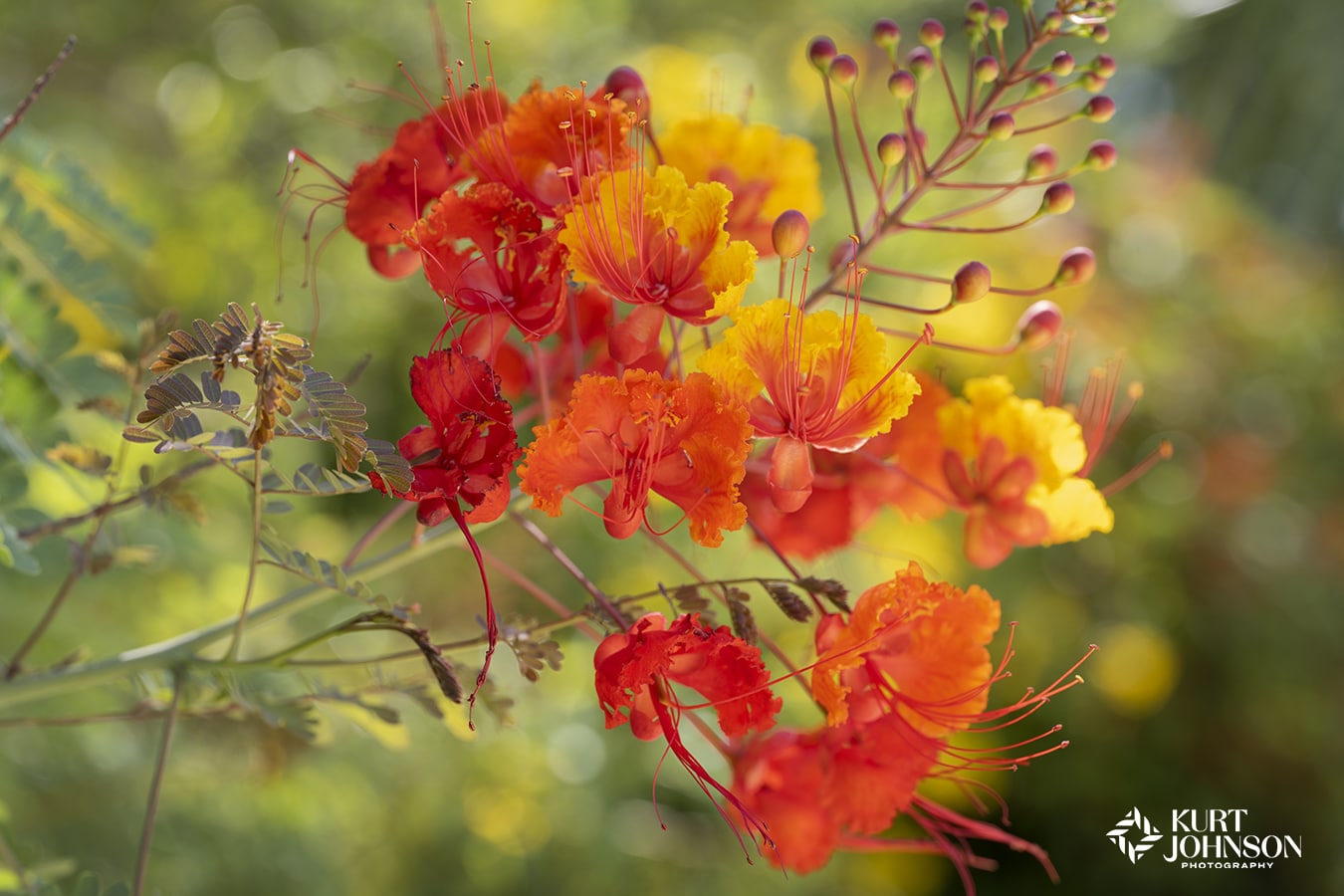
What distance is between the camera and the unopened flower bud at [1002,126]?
33.2 inches

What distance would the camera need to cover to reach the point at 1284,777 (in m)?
3.70

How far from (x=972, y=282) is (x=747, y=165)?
298mm

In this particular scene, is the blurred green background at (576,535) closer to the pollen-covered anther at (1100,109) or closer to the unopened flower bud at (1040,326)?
the unopened flower bud at (1040,326)

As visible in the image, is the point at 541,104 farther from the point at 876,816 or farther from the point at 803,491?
the point at 876,816

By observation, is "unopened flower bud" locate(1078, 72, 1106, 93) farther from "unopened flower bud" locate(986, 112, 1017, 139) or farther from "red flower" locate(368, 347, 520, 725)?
"red flower" locate(368, 347, 520, 725)

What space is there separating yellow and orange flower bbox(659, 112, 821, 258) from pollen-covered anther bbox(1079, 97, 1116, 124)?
24cm

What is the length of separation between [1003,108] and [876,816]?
58 centimetres

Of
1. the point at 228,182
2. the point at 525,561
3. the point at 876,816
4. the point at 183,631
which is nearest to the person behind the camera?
the point at 876,816

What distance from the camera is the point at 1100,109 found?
2.92 ft

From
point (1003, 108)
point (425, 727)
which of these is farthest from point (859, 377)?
point (425, 727)

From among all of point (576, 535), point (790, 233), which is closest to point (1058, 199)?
point (790, 233)

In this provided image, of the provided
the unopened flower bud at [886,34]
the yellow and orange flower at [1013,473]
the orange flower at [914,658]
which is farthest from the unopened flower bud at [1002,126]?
the orange flower at [914,658]

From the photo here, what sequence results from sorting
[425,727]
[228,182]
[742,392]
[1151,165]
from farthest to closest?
1. [1151,165]
2. [228,182]
3. [425,727]
4. [742,392]

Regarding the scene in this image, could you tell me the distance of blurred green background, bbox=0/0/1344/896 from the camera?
69.8 inches
